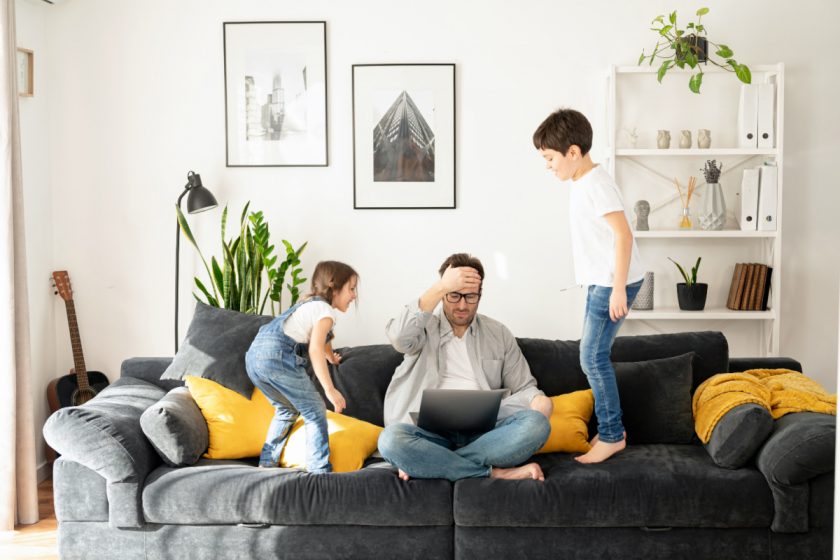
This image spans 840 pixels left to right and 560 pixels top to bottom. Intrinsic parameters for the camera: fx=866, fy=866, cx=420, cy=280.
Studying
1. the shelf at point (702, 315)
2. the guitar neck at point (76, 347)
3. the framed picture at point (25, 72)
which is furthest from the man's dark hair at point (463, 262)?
the framed picture at point (25, 72)

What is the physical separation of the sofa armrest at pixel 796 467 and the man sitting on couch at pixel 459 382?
0.74m

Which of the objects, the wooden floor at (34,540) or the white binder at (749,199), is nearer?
the wooden floor at (34,540)

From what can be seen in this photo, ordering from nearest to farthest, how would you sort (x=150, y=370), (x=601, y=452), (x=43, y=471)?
(x=601, y=452) < (x=150, y=370) < (x=43, y=471)

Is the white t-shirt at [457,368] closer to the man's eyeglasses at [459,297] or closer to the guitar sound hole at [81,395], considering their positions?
the man's eyeglasses at [459,297]

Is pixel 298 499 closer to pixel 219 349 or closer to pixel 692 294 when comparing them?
pixel 219 349

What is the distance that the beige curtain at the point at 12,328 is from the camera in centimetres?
345

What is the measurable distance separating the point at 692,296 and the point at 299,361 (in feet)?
6.34

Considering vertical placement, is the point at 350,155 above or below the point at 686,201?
above

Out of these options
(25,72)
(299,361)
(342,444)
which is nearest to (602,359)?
(342,444)

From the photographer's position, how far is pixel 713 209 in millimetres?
3998

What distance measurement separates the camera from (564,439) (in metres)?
3.17

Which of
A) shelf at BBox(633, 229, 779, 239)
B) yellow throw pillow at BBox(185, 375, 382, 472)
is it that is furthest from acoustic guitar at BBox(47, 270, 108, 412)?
shelf at BBox(633, 229, 779, 239)

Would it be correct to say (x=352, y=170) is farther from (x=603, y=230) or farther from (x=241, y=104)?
(x=603, y=230)

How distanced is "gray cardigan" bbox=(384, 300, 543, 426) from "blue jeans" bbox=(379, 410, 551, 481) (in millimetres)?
201
